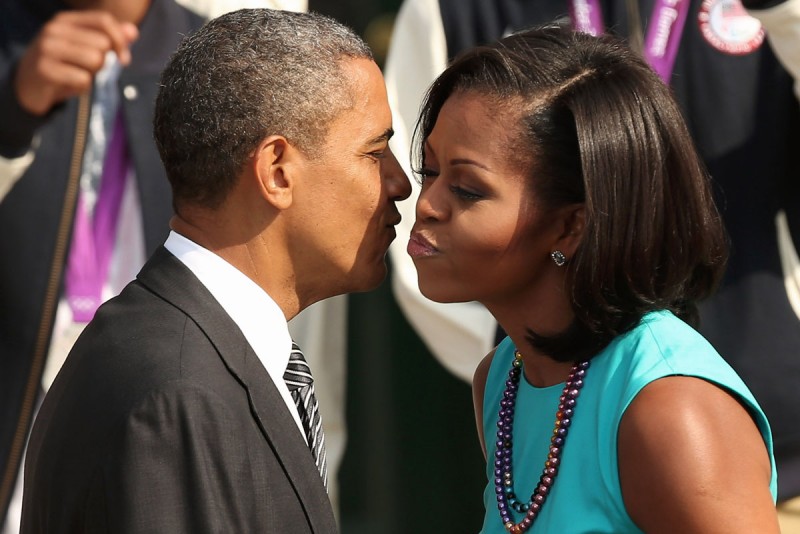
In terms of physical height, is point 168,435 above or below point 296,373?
above

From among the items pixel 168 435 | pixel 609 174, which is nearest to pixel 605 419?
pixel 609 174

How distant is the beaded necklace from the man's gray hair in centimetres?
59

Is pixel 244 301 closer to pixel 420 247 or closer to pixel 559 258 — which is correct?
pixel 420 247

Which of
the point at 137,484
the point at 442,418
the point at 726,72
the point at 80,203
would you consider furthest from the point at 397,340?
the point at 137,484

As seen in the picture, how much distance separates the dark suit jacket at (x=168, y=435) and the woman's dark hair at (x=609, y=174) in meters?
0.48

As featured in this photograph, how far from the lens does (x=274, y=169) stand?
2129mm

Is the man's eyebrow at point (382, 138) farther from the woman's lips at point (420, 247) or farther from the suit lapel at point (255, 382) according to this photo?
the suit lapel at point (255, 382)

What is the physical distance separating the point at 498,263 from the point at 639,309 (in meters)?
0.24

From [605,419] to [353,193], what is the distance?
2.23 ft

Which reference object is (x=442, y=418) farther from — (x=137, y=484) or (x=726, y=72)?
(x=137, y=484)

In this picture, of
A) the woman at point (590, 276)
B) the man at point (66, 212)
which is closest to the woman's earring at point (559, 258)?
the woman at point (590, 276)

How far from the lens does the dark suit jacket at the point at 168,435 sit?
5.66 ft

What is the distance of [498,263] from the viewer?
6.51ft

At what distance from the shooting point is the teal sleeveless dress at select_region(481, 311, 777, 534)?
5.88 feet
